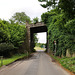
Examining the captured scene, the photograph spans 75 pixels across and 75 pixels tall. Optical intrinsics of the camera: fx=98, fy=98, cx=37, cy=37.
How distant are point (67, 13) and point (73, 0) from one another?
1.44 meters

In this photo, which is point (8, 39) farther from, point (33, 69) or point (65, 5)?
point (65, 5)

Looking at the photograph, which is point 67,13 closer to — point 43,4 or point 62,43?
point 43,4

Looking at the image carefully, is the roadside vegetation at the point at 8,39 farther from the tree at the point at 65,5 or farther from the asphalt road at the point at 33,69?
the tree at the point at 65,5

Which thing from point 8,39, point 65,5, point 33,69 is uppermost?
point 65,5

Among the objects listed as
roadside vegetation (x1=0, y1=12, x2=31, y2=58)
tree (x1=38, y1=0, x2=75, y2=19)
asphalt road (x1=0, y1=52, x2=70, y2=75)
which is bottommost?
asphalt road (x1=0, y1=52, x2=70, y2=75)

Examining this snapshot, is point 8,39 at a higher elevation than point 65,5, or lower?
lower

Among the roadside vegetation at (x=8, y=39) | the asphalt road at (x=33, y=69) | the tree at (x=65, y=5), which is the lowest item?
the asphalt road at (x=33, y=69)

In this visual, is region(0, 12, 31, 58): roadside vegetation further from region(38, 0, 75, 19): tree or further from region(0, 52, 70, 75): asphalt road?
region(38, 0, 75, 19): tree

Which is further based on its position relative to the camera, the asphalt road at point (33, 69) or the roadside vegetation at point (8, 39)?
the roadside vegetation at point (8, 39)

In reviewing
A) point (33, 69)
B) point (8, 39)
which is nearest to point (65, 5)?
A: point (33, 69)

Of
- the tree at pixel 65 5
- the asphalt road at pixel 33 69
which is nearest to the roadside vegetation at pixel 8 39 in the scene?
the asphalt road at pixel 33 69

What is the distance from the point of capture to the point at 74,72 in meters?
6.83

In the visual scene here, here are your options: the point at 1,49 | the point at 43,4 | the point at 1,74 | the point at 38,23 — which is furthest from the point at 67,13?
the point at 38,23

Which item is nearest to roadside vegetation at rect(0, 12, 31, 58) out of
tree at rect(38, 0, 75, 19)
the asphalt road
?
the asphalt road
